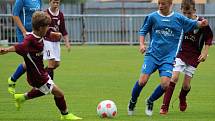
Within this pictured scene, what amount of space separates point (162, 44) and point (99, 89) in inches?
159

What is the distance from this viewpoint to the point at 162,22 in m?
10.8

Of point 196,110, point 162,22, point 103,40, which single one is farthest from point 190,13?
point 103,40

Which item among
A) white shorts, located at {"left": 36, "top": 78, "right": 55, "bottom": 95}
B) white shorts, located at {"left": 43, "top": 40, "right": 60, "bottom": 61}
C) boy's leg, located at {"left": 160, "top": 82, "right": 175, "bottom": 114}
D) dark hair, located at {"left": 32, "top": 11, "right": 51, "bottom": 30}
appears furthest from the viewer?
white shorts, located at {"left": 43, "top": 40, "right": 60, "bottom": 61}

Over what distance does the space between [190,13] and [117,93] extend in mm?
3168

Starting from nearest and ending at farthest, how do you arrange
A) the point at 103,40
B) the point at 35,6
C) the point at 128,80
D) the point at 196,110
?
the point at 196,110 < the point at 35,6 < the point at 128,80 < the point at 103,40

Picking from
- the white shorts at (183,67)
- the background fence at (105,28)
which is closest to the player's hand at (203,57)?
the white shorts at (183,67)

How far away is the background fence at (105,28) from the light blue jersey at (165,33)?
20.6 metres

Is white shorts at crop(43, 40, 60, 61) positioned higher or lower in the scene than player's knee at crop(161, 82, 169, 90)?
higher

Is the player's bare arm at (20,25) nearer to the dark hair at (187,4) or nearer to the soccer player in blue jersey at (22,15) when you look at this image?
the soccer player in blue jersey at (22,15)

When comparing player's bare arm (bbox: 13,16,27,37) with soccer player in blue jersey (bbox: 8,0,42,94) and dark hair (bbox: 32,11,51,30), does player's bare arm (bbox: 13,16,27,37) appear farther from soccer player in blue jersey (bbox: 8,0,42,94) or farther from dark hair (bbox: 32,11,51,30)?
dark hair (bbox: 32,11,51,30)

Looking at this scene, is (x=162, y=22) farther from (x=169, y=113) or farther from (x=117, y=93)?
(x=117, y=93)

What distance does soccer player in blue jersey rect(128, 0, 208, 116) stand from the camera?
10.8 m

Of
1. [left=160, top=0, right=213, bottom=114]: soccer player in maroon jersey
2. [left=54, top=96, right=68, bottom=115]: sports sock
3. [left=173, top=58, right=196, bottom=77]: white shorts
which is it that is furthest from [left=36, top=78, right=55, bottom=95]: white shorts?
[left=173, top=58, right=196, bottom=77]: white shorts

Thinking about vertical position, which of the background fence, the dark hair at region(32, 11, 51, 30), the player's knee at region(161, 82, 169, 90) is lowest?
the background fence
